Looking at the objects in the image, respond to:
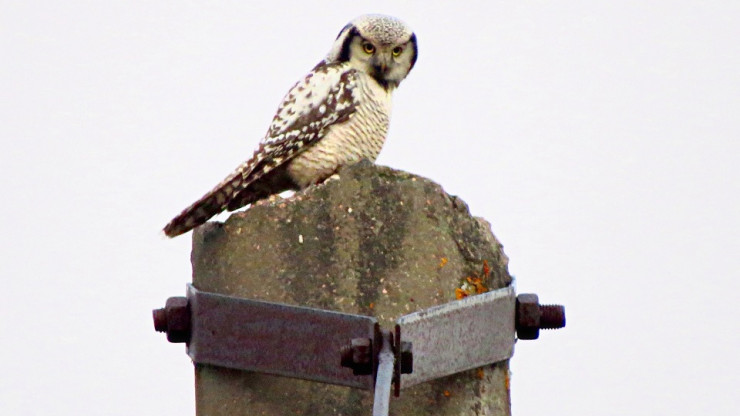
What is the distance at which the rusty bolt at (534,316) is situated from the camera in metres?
3.04

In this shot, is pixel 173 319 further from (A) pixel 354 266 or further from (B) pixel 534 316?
(B) pixel 534 316

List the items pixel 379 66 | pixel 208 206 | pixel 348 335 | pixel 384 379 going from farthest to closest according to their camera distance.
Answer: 1. pixel 379 66
2. pixel 208 206
3. pixel 348 335
4. pixel 384 379

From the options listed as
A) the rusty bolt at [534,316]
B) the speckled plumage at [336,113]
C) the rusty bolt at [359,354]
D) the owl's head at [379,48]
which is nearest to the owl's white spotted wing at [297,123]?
the speckled plumage at [336,113]

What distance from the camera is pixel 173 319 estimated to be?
2.97 meters

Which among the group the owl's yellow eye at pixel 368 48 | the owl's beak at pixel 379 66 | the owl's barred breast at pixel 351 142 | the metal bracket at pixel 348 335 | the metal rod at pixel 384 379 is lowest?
the metal rod at pixel 384 379

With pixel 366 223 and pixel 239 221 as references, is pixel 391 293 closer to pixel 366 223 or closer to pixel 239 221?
pixel 366 223

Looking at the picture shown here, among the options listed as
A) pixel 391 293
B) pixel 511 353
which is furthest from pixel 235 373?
pixel 511 353

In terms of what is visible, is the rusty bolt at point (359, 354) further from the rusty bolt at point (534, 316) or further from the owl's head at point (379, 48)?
the owl's head at point (379, 48)

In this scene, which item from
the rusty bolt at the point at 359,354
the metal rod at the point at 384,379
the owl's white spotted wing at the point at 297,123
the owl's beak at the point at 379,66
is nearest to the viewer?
the metal rod at the point at 384,379

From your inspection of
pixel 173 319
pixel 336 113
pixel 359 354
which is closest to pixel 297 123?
pixel 336 113

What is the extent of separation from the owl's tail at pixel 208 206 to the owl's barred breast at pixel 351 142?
1.65 ft

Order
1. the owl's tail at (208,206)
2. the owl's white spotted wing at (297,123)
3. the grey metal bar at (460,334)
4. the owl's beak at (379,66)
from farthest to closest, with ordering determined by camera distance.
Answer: the owl's beak at (379,66) → the owl's white spotted wing at (297,123) → the owl's tail at (208,206) → the grey metal bar at (460,334)

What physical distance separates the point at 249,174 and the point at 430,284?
2413 mm

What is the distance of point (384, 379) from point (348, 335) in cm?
42
